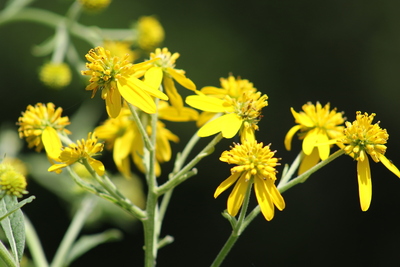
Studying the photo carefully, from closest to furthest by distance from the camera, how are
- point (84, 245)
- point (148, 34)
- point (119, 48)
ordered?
point (84, 245), point (119, 48), point (148, 34)

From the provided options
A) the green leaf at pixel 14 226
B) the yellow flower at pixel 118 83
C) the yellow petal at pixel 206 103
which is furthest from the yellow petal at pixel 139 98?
the green leaf at pixel 14 226

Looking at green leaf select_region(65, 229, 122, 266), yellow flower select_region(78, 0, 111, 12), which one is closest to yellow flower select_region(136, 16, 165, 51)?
yellow flower select_region(78, 0, 111, 12)

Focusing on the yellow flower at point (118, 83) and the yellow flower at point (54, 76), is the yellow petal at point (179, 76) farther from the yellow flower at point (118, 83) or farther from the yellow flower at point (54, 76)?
the yellow flower at point (54, 76)

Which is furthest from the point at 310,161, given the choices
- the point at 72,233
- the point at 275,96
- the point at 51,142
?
the point at 275,96

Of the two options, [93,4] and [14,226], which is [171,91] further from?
[93,4]

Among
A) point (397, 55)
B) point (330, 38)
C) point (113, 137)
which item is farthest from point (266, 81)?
point (113, 137)

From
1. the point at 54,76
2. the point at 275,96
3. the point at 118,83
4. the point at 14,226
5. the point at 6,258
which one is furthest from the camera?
the point at 275,96
